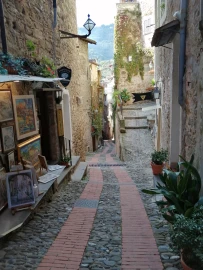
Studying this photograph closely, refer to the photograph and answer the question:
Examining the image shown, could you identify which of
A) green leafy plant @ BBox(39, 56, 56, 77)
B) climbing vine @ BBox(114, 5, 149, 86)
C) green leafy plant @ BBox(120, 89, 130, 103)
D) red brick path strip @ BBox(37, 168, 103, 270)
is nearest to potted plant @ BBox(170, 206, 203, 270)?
red brick path strip @ BBox(37, 168, 103, 270)

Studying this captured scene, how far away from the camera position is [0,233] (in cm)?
346

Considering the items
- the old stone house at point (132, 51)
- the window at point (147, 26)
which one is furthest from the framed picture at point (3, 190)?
the window at point (147, 26)

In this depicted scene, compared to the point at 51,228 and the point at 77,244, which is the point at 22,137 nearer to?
the point at 51,228

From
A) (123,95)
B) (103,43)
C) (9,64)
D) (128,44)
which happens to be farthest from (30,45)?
(103,43)

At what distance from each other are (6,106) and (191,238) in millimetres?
3821

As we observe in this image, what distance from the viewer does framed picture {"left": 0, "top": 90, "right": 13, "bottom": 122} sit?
4460 mm

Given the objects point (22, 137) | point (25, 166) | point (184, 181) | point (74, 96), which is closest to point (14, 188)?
point (25, 166)

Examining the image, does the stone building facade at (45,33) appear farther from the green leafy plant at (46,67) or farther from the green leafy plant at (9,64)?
the green leafy plant at (9,64)

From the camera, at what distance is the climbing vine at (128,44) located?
20.9m

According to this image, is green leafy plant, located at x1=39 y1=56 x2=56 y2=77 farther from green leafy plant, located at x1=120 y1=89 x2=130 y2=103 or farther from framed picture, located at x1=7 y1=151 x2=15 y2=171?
green leafy plant, located at x1=120 y1=89 x2=130 y2=103

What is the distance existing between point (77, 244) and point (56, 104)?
4890mm

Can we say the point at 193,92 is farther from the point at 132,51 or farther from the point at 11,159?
the point at 132,51

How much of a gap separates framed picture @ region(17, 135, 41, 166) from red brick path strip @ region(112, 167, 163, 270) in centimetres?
231

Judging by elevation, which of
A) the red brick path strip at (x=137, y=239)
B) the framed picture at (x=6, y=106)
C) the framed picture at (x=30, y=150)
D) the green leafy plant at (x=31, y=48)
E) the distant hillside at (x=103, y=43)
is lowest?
the red brick path strip at (x=137, y=239)
